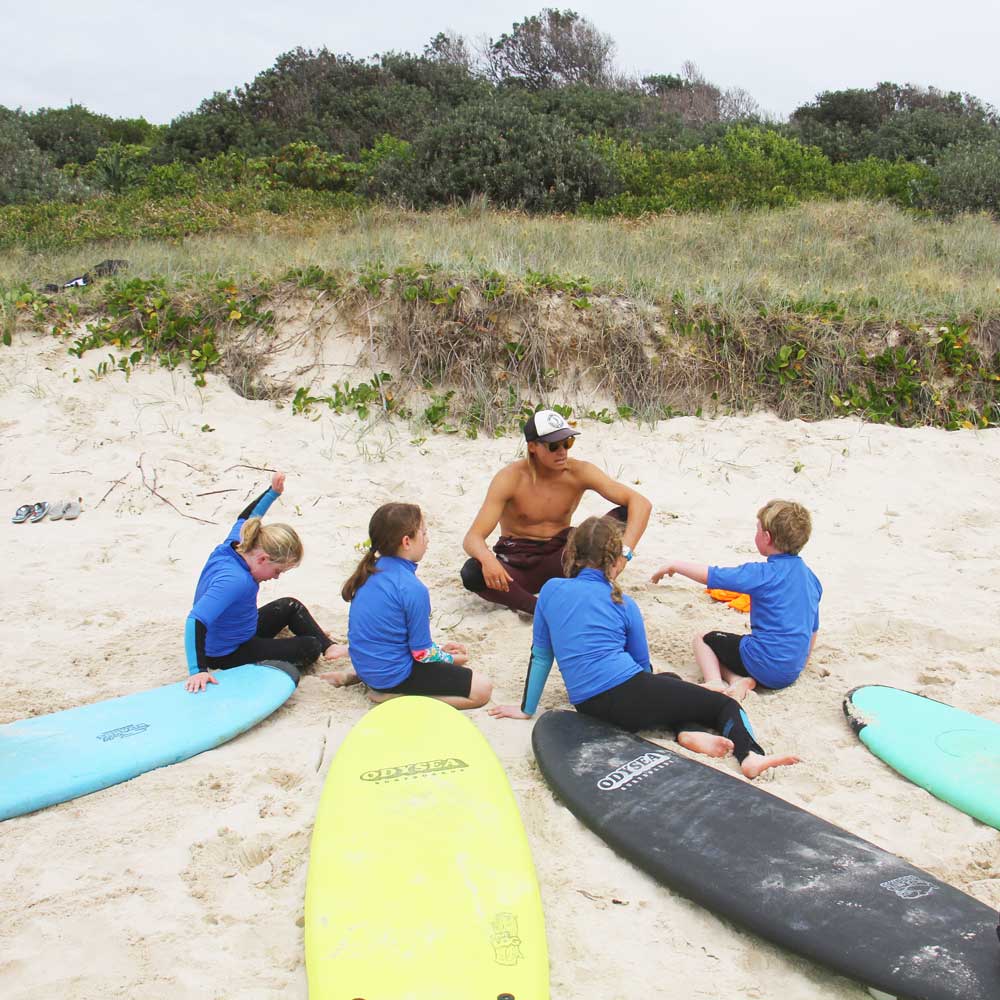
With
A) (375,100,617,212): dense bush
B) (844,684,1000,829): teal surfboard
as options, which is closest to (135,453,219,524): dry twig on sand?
(844,684,1000,829): teal surfboard

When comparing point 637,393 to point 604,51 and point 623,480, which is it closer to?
point 623,480

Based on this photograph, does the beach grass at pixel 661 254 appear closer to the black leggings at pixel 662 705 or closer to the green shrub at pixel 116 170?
the green shrub at pixel 116 170

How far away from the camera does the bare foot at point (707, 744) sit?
318 centimetres

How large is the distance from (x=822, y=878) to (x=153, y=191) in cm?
1154

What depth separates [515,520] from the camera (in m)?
4.80

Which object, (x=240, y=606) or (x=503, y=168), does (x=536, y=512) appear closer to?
(x=240, y=606)

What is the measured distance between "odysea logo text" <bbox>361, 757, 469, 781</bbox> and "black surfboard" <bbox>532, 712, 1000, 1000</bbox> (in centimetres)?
31

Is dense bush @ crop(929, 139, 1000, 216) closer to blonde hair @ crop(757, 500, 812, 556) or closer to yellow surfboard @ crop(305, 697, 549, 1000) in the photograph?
blonde hair @ crop(757, 500, 812, 556)

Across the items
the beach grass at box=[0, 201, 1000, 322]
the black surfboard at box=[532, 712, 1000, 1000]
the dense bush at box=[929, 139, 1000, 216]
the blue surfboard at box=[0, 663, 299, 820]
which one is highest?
the dense bush at box=[929, 139, 1000, 216]

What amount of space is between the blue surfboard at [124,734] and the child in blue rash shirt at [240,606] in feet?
0.45

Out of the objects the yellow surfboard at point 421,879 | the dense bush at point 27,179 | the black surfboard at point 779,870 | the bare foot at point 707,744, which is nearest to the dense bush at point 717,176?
the dense bush at point 27,179

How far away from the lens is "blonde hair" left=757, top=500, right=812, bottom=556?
12.0 ft

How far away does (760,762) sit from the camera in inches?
120

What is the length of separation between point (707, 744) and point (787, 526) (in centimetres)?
98
